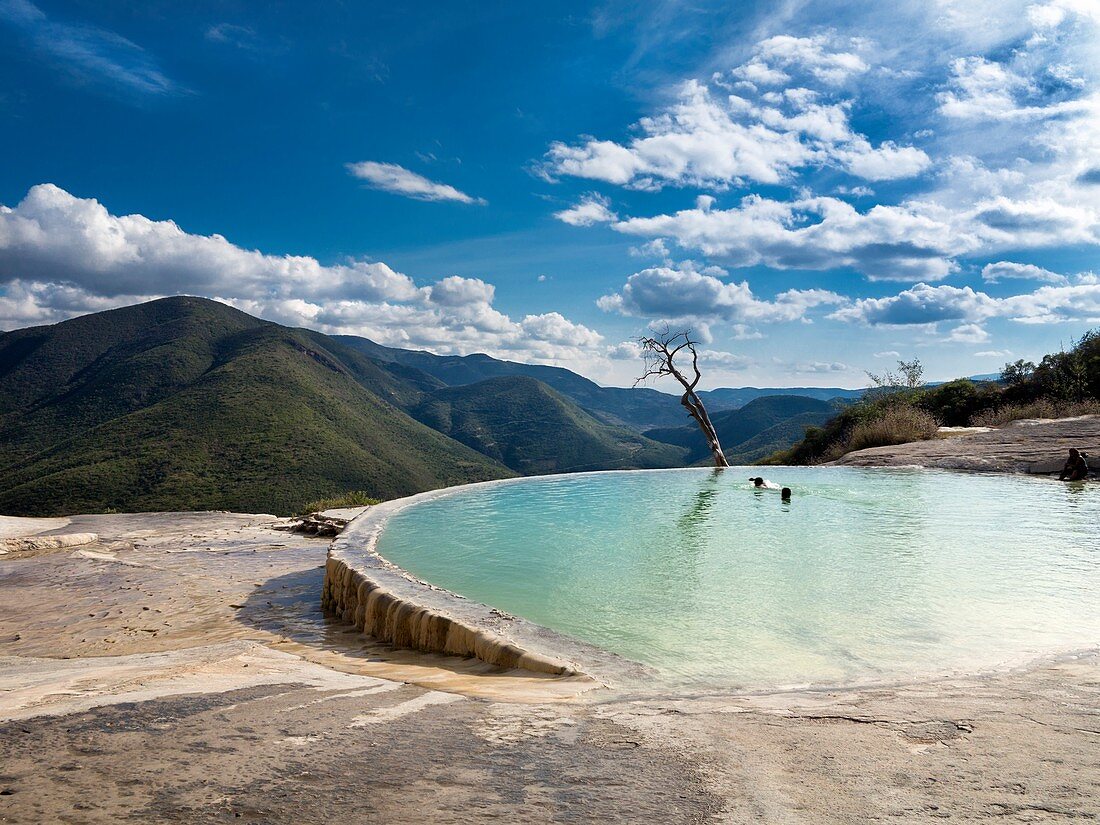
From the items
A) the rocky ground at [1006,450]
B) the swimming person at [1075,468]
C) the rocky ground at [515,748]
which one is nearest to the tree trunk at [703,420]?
the rocky ground at [1006,450]

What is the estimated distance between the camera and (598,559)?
6.64 m

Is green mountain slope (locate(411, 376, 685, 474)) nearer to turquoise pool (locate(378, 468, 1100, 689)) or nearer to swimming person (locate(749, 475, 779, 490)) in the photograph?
swimming person (locate(749, 475, 779, 490))

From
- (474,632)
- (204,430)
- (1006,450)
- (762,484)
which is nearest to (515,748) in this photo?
(474,632)

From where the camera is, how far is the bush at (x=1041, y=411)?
57.6 ft

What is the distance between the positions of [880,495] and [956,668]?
781 cm

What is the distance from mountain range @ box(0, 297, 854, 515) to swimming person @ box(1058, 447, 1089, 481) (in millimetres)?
45221

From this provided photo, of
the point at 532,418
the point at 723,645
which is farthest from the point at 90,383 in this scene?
the point at 723,645

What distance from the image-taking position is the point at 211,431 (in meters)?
57.3

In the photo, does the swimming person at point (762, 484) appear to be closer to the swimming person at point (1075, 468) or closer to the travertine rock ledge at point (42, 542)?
the swimming person at point (1075, 468)

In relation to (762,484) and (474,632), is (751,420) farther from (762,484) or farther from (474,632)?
(474,632)

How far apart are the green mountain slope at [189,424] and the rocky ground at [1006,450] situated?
41682 millimetres

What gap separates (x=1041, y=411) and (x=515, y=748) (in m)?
21.4

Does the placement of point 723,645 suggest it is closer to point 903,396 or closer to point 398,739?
point 398,739

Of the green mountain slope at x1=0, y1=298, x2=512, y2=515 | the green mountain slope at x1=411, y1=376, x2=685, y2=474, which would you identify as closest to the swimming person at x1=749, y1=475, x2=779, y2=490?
the green mountain slope at x1=0, y1=298, x2=512, y2=515
